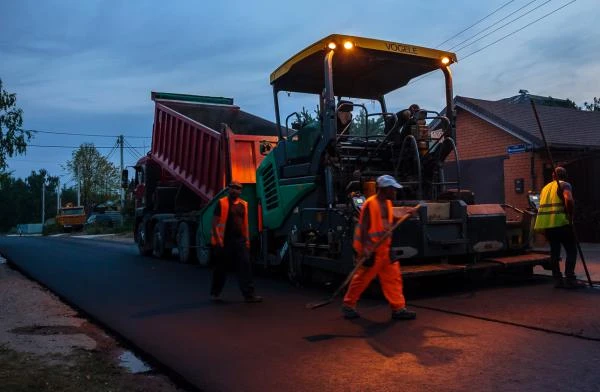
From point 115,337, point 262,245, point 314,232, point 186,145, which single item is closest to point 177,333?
point 115,337

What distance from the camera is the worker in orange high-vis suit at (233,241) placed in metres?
7.82

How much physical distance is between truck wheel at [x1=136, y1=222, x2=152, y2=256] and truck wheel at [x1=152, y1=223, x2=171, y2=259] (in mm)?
503

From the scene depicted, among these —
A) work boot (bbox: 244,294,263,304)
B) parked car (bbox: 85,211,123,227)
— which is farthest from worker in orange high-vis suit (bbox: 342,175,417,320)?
parked car (bbox: 85,211,123,227)

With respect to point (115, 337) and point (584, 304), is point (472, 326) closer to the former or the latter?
point (584, 304)

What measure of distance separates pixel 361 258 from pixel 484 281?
3224 millimetres

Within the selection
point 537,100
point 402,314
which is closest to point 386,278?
point 402,314

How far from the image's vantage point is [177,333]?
20.0ft

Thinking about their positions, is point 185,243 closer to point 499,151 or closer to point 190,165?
point 190,165

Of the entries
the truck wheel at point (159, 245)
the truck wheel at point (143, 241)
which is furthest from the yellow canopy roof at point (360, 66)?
the truck wheel at point (143, 241)

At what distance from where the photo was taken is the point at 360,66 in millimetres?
8922

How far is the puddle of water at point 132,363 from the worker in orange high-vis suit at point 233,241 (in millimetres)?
2427

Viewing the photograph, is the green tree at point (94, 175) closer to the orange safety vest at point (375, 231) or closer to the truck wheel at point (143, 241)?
the truck wheel at point (143, 241)

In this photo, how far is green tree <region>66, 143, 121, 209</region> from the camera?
171ft

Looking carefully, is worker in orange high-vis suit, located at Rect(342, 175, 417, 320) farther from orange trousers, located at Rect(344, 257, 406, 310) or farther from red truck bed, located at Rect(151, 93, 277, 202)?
red truck bed, located at Rect(151, 93, 277, 202)
